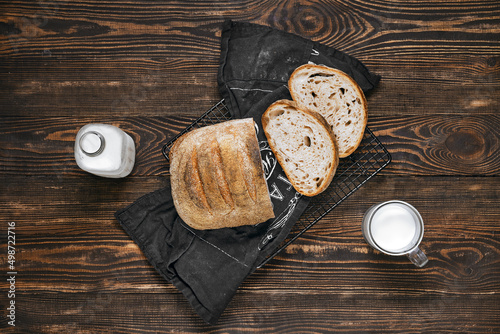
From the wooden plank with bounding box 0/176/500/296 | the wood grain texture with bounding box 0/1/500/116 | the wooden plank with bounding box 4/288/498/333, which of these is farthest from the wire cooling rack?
the wooden plank with bounding box 4/288/498/333

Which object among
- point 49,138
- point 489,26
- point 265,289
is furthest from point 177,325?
point 489,26

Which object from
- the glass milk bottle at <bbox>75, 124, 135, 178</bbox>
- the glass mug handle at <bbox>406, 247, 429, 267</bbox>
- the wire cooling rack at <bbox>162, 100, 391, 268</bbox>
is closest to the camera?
the glass milk bottle at <bbox>75, 124, 135, 178</bbox>

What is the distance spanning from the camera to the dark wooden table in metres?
1.52

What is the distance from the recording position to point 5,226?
1536 mm

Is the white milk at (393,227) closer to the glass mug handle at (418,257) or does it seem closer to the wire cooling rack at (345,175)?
the glass mug handle at (418,257)

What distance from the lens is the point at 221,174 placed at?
49.4 inches

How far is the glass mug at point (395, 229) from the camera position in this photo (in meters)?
1.36

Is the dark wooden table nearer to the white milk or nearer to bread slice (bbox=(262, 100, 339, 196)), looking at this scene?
the white milk

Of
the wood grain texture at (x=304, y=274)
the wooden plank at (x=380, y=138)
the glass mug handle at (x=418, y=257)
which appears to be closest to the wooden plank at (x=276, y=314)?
the wood grain texture at (x=304, y=274)

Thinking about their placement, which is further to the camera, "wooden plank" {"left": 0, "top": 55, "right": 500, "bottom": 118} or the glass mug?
"wooden plank" {"left": 0, "top": 55, "right": 500, "bottom": 118}

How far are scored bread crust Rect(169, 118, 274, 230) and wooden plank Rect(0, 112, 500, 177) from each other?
0.89 feet

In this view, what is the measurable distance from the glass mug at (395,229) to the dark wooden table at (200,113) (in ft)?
0.43

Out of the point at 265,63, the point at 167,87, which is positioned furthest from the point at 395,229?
the point at 167,87

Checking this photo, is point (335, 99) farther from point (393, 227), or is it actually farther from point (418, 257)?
point (418, 257)
